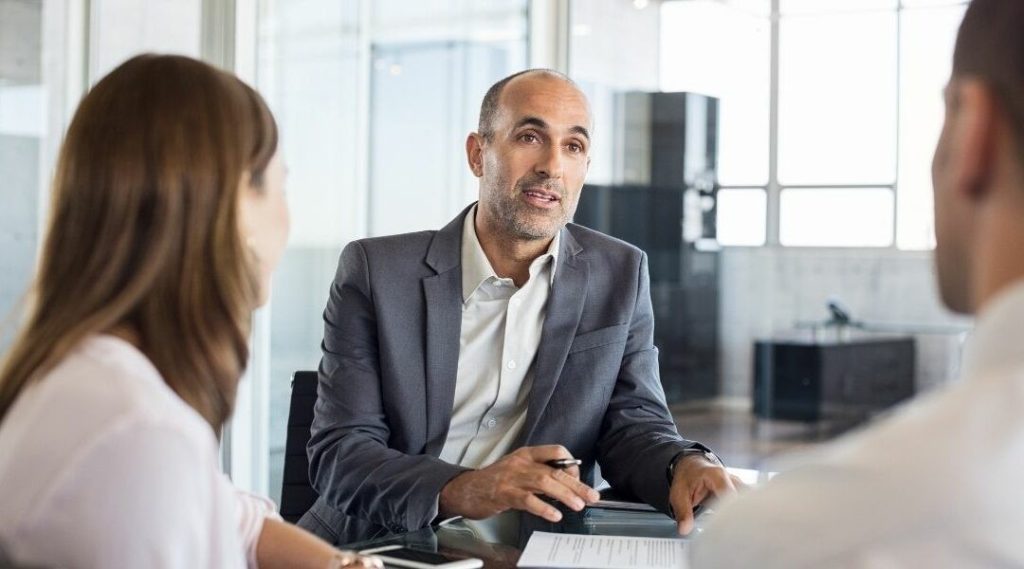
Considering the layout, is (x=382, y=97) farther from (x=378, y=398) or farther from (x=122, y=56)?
(x=378, y=398)

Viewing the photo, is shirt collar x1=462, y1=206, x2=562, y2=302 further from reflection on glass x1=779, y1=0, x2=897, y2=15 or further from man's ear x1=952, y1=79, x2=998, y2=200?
reflection on glass x1=779, y1=0, x2=897, y2=15

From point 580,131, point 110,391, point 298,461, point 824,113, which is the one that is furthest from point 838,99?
point 110,391

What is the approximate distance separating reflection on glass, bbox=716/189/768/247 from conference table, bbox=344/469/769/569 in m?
3.29

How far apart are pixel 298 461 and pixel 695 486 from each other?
0.96m

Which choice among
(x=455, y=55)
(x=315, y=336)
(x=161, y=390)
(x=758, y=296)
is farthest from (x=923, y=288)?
(x=161, y=390)

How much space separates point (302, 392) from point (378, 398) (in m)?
0.27

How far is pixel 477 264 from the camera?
2.59 m

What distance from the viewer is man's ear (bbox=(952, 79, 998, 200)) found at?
84cm

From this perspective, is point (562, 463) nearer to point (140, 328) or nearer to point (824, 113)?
point (140, 328)

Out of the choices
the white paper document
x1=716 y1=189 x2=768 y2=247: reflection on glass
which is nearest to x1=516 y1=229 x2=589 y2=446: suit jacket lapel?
the white paper document

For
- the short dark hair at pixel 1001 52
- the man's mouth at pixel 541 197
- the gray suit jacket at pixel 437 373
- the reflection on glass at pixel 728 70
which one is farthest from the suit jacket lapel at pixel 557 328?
the reflection on glass at pixel 728 70

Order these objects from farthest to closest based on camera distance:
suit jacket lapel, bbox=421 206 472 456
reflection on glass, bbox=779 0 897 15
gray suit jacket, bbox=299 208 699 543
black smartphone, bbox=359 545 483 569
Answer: reflection on glass, bbox=779 0 897 15 → suit jacket lapel, bbox=421 206 472 456 → gray suit jacket, bbox=299 208 699 543 → black smartphone, bbox=359 545 483 569

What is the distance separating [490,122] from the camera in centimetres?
281

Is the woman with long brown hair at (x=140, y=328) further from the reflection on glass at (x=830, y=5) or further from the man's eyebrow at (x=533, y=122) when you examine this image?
the reflection on glass at (x=830, y=5)
